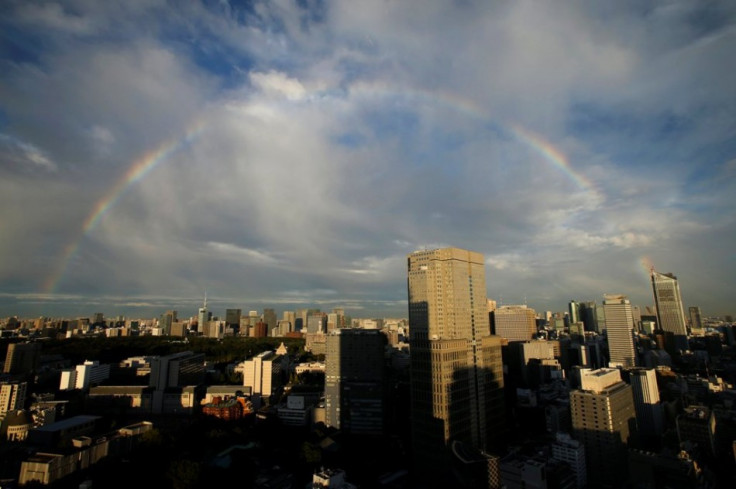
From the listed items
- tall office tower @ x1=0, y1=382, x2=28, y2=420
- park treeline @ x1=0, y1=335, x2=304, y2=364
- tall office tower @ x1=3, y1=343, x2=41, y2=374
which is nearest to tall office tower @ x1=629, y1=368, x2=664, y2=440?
park treeline @ x1=0, y1=335, x2=304, y2=364

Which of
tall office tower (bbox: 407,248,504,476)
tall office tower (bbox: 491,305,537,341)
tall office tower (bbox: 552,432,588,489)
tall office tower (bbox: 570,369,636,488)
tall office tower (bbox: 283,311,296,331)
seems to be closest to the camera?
tall office tower (bbox: 407,248,504,476)

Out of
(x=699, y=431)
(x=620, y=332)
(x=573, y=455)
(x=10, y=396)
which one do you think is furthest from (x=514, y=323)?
(x=10, y=396)

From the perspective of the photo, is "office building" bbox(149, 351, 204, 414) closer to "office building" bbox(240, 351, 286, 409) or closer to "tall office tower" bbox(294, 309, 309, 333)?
"office building" bbox(240, 351, 286, 409)

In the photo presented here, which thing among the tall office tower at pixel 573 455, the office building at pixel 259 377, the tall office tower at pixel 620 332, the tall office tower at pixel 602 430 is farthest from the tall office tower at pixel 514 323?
the tall office tower at pixel 573 455

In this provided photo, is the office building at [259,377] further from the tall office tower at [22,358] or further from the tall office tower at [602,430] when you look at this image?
the tall office tower at [602,430]

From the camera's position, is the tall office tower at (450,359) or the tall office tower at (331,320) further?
the tall office tower at (331,320)

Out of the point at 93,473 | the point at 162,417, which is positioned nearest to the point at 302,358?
the point at 162,417
